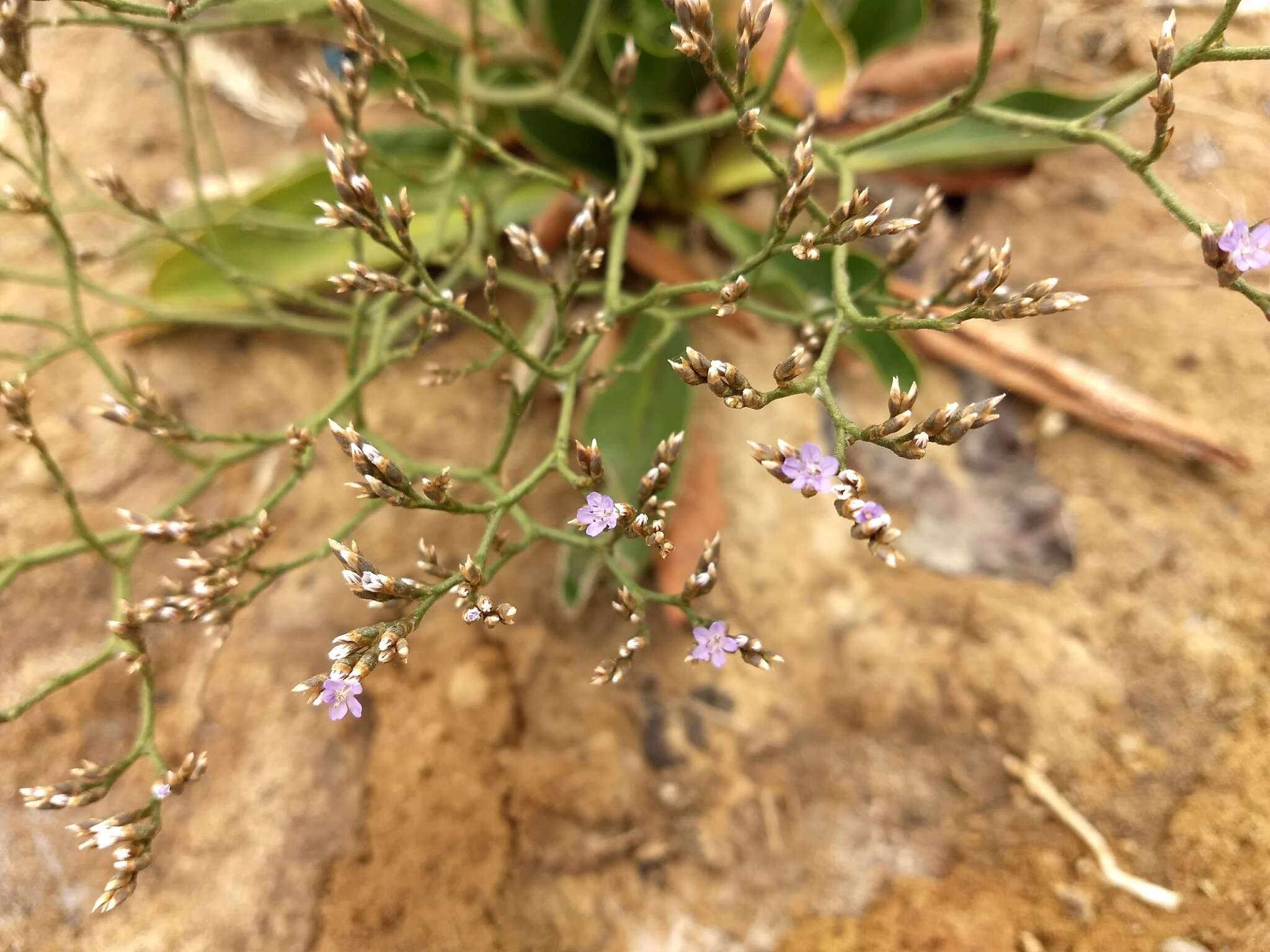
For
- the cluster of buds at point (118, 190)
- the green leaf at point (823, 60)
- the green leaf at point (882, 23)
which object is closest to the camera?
the cluster of buds at point (118, 190)

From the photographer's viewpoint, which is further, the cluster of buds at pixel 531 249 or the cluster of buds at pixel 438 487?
the cluster of buds at pixel 531 249

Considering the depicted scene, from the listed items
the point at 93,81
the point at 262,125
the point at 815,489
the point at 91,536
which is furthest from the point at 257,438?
the point at 93,81

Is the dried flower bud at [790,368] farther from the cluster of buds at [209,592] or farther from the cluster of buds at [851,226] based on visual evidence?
the cluster of buds at [209,592]

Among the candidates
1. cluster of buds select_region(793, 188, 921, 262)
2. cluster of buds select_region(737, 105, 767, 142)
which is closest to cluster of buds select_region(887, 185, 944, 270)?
cluster of buds select_region(793, 188, 921, 262)

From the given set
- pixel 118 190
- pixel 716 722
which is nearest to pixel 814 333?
pixel 716 722

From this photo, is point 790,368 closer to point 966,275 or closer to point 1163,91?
point 966,275

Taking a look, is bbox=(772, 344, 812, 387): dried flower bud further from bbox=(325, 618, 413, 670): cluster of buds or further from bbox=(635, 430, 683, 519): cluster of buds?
bbox=(325, 618, 413, 670): cluster of buds

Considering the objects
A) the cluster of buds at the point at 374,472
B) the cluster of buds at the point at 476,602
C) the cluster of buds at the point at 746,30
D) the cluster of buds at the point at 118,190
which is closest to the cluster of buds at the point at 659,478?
the cluster of buds at the point at 476,602

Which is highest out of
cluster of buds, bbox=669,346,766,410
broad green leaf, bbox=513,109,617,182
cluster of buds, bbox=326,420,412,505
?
broad green leaf, bbox=513,109,617,182

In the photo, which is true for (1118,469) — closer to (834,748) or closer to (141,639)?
(834,748)
